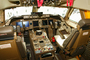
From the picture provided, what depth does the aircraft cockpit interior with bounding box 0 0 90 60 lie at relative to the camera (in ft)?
4.57

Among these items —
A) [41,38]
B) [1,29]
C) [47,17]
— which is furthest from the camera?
[47,17]

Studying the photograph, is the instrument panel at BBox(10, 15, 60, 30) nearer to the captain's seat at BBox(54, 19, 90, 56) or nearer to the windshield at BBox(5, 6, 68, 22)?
the windshield at BBox(5, 6, 68, 22)

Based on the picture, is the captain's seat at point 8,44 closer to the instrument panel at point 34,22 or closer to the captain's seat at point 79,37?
the captain's seat at point 79,37

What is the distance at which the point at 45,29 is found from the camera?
3.62m

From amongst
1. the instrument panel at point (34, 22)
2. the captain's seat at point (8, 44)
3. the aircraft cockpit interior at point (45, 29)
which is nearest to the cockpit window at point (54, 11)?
the aircraft cockpit interior at point (45, 29)

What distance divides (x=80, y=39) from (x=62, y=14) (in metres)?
2.29

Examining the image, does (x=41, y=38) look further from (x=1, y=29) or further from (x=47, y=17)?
(x=1, y=29)

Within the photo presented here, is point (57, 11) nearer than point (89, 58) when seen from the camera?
No

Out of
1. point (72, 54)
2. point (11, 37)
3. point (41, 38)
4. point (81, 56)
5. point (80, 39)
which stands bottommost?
point (81, 56)

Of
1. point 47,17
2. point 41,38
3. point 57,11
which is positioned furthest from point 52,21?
point 41,38

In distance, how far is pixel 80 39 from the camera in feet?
5.58

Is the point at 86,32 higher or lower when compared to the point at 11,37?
lower

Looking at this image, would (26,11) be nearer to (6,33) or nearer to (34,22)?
(34,22)

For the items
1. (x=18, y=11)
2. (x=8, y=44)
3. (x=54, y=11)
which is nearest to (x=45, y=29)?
(x=54, y=11)
